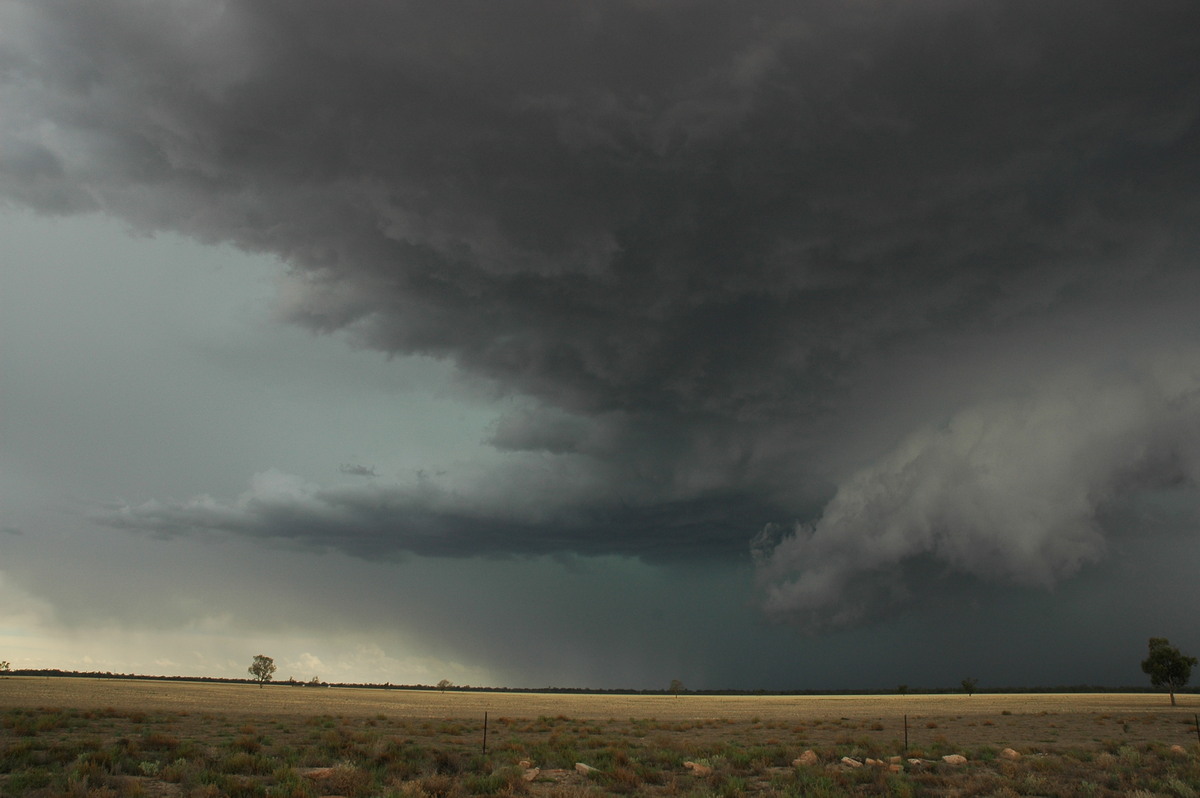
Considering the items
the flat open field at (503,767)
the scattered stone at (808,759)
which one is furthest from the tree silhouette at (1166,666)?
the scattered stone at (808,759)

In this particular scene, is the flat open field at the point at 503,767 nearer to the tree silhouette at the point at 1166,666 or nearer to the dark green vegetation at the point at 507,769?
the dark green vegetation at the point at 507,769

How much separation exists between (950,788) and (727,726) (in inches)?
1532

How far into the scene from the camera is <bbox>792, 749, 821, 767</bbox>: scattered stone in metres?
28.1

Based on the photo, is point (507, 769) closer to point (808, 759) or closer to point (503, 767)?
point (503, 767)

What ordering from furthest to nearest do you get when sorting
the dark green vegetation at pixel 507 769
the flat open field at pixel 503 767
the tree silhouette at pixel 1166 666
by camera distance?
the tree silhouette at pixel 1166 666, the flat open field at pixel 503 767, the dark green vegetation at pixel 507 769

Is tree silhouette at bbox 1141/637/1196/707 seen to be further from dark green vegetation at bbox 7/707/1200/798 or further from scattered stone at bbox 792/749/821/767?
scattered stone at bbox 792/749/821/767

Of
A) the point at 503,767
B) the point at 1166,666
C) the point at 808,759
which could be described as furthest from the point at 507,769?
the point at 1166,666

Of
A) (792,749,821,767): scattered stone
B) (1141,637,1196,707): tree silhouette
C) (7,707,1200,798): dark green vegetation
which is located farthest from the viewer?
(1141,637,1196,707): tree silhouette

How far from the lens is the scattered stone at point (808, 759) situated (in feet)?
92.3

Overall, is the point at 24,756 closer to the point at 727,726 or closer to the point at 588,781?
the point at 588,781

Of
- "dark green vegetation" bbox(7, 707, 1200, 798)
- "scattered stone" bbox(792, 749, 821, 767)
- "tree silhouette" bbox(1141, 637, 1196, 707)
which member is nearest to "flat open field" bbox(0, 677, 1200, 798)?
"dark green vegetation" bbox(7, 707, 1200, 798)

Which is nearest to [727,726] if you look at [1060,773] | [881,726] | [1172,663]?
[881,726]

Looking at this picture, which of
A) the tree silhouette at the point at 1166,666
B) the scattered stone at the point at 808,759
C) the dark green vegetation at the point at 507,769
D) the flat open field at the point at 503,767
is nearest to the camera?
the dark green vegetation at the point at 507,769

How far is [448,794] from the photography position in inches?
775
